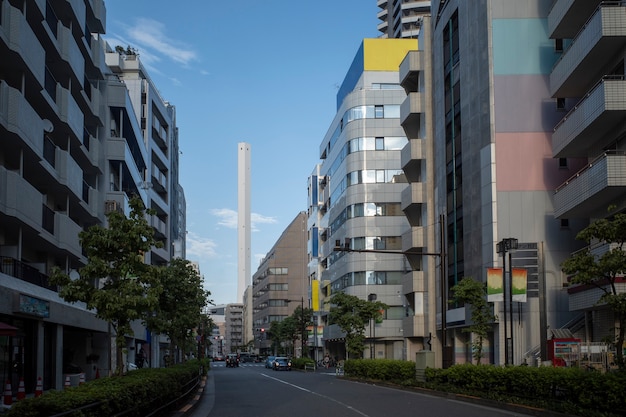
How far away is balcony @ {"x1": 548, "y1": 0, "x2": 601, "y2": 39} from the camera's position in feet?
121

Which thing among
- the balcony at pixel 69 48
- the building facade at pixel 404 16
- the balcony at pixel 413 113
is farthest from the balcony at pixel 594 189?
the building facade at pixel 404 16

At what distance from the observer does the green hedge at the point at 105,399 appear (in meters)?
11.2

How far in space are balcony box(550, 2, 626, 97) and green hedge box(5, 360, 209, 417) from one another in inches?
901

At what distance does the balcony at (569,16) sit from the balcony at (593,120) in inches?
169

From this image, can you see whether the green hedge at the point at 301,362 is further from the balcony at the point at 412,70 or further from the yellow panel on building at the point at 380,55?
the yellow panel on building at the point at 380,55

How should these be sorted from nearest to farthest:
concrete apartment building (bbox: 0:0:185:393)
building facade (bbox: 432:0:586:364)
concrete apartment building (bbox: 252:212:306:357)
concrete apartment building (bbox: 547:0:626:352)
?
concrete apartment building (bbox: 0:0:185:393)
concrete apartment building (bbox: 547:0:626:352)
building facade (bbox: 432:0:586:364)
concrete apartment building (bbox: 252:212:306:357)

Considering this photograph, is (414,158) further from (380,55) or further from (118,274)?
(118,274)

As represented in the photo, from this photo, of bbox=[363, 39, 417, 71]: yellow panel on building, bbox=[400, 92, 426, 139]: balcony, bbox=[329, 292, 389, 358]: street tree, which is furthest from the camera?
bbox=[363, 39, 417, 71]: yellow panel on building

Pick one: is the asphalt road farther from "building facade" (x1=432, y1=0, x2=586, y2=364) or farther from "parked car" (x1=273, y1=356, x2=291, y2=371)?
"parked car" (x1=273, y1=356, x2=291, y2=371)

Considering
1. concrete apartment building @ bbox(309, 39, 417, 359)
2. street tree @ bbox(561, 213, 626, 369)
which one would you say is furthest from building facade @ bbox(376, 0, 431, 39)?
street tree @ bbox(561, 213, 626, 369)

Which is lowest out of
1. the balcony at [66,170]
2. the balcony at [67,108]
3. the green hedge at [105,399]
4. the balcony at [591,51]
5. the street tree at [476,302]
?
the green hedge at [105,399]

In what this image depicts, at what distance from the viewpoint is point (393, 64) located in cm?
8844

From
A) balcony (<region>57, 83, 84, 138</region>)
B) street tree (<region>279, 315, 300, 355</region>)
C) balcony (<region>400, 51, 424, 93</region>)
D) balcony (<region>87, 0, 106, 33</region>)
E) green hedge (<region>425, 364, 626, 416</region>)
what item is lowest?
street tree (<region>279, 315, 300, 355</region>)

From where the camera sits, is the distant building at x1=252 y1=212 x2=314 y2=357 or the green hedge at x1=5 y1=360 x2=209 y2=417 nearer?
A: the green hedge at x1=5 y1=360 x2=209 y2=417
